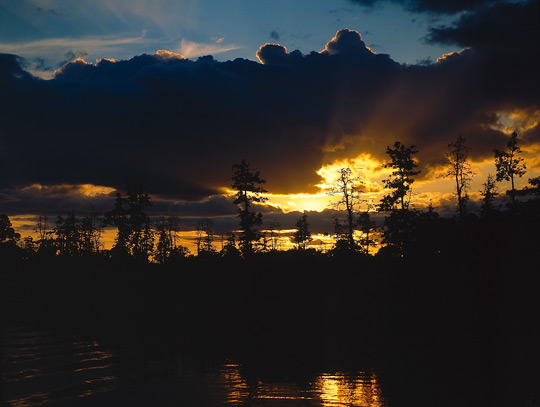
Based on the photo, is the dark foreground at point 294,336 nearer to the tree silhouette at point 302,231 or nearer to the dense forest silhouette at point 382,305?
the dense forest silhouette at point 382,305

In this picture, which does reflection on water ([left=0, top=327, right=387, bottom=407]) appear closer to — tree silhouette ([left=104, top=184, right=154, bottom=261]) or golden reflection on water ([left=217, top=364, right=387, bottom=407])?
golden reflection on water ([left=217, top=364, right=387, bottom=407])

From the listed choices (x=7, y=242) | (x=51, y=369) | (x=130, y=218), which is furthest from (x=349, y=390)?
(x=7, y=242)

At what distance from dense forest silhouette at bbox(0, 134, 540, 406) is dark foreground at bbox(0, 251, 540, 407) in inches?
4.5

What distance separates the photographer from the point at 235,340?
116ft

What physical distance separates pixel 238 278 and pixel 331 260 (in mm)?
9658

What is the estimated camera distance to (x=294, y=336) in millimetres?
36188

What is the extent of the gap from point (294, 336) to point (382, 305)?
8919 millimetres

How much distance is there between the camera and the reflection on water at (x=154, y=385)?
18.9 m

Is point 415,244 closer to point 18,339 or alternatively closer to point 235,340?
point 235,340

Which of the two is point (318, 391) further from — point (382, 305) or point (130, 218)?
point (130, 218)

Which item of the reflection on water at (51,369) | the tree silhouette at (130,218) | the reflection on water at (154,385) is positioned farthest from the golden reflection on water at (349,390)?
the tree silhouette at (130,218)

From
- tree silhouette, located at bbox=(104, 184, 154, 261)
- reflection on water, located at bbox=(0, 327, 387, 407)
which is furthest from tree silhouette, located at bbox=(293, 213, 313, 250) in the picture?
reflection on water, located at bbox=(0, 327, 387, 407)

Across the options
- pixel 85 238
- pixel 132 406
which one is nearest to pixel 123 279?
pixel 132 406

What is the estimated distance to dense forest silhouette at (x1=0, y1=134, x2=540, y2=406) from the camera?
26.8 meters
